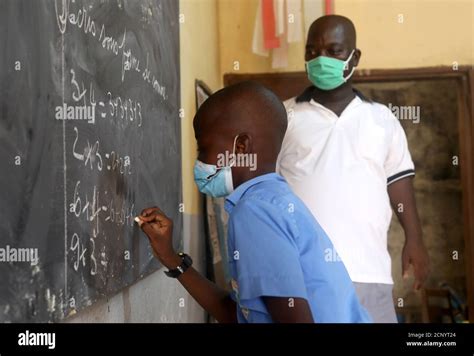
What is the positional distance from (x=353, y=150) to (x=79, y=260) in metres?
0.77

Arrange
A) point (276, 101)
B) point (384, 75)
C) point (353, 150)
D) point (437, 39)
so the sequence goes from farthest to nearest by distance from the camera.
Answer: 1. point (384, 75)
2. point (437, 39)
3. point (353, 150)
4. point (276, 101)

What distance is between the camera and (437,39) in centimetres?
176

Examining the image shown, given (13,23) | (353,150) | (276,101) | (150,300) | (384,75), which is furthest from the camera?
(384,75)

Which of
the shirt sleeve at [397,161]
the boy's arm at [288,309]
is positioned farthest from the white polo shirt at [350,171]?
the boy's arm at [288,309]

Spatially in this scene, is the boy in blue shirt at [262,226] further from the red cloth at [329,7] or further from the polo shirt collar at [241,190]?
the red cloth at [329,7]

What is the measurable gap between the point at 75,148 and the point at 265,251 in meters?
0.29

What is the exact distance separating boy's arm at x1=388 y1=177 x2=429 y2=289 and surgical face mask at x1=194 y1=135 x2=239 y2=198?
625mm

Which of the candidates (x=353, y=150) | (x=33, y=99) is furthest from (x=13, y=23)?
(x=353, y=150)

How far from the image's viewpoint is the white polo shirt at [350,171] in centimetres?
138

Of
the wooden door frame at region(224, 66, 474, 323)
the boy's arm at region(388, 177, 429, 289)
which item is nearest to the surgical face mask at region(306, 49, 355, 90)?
the wooden door frame at region(224, 66, 474, 323)

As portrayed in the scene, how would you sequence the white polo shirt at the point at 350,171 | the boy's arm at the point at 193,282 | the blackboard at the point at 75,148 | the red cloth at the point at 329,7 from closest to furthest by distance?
the blackboard at the point at 75,148, the boy's arm at the point at 193,282, the white polo shirt at the point at 350,171, the red cloth at the point at 329,7

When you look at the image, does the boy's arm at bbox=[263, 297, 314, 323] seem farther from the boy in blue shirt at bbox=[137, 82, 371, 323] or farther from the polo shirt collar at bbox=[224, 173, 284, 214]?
the polo shirt collar at bbox=[224, 173, 284, 214]

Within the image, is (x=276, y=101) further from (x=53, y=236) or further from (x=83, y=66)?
(x=53, y=236)
